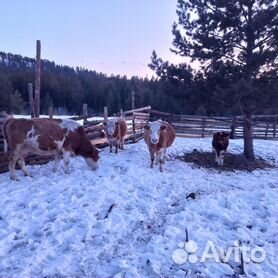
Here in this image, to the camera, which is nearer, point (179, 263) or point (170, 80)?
point (179, 263)

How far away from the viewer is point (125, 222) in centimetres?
660

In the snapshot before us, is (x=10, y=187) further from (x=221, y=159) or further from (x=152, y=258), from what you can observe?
(x=221, y=159)

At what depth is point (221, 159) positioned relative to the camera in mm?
12875

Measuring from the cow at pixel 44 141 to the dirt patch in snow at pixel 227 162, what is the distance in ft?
13.4

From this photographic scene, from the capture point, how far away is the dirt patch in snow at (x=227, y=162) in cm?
1237

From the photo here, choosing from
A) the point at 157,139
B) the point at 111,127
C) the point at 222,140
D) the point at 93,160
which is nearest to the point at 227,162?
the point at 222,140

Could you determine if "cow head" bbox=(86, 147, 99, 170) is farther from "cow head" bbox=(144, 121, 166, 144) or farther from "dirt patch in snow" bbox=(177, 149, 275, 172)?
"dirt patch in snow" bbox=(177, 149, 275, 172)

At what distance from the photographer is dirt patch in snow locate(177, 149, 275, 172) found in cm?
1237

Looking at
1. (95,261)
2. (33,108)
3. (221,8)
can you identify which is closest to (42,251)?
(95,261)

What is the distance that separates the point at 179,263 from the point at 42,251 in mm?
2185

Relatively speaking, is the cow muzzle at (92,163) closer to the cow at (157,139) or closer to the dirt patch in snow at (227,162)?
the cow at (157,139)

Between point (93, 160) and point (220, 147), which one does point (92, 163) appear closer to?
point (93, 160)

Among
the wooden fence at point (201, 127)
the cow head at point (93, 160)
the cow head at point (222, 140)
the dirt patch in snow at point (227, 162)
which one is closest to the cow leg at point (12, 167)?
the cow head at point (93, 160)

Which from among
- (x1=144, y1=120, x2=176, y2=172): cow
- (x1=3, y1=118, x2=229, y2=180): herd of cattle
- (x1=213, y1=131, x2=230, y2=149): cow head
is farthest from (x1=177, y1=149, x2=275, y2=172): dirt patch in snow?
(x1=144, y1=120, x2=176, y2=172): cow
